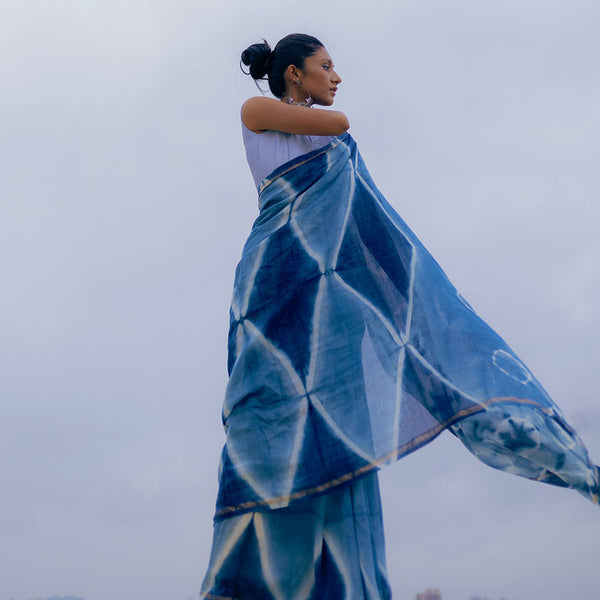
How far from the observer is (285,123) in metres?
3.01

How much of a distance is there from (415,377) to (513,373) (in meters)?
0.27

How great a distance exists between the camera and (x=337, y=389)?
2.63 m

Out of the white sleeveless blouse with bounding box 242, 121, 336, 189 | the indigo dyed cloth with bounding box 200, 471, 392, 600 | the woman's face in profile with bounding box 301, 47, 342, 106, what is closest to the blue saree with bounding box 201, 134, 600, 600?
the indigo dyed cloth with bounding box 200, 471, 392, 600

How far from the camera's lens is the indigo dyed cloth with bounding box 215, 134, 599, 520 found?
2523 mm

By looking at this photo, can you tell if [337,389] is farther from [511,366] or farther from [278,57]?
[278,57]

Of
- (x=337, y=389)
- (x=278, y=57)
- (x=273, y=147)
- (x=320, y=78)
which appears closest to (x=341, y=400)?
(x=337, y=389)

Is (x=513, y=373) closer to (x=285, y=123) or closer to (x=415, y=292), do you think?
(x=415, y=292)

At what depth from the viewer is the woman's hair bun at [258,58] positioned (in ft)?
10.8

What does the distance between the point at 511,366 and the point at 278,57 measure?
136 centimetres

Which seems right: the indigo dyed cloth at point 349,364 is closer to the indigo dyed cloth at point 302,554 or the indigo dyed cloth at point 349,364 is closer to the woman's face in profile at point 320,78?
the indigo dyed cloth at point 302,554

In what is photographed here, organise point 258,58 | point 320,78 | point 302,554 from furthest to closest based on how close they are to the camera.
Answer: point 258,58 → point 320,78 → point 302,554

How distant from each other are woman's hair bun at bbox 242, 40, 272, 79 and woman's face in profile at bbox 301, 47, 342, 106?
165 mm

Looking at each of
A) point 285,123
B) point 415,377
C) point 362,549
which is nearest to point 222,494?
point 362,549

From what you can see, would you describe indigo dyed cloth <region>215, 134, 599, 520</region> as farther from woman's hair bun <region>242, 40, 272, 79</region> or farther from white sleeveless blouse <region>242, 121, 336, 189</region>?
woman's hair bun <region>242, 40, 272, 79</region>
